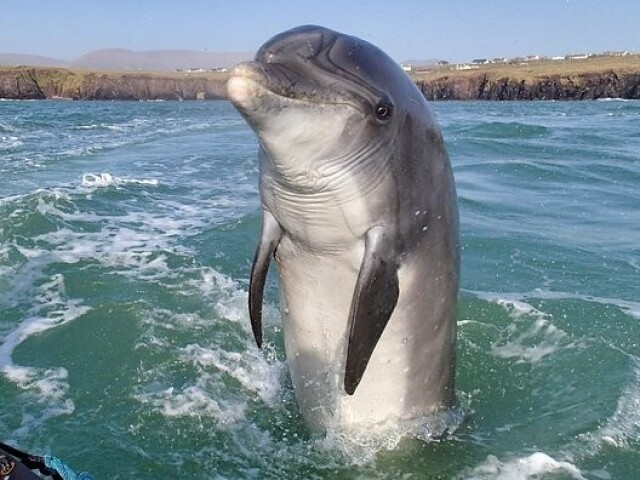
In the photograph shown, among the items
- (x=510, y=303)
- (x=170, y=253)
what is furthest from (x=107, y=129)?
(x=510, y=303)

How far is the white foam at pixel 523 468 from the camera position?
507cm

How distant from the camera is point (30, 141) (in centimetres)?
3023

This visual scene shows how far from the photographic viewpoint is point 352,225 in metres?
4.15

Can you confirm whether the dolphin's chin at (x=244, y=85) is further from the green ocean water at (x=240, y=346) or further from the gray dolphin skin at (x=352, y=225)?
the green ocean water at (x=240, y=346)

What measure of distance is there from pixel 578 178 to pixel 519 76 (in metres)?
102

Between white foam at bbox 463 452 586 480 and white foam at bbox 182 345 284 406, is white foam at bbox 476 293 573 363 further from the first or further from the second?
white foam at bbox 182 345 284 406

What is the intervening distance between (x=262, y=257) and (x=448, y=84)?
12203 cm

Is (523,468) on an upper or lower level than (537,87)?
upper

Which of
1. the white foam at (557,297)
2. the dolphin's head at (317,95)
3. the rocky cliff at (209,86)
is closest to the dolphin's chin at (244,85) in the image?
the dolphin's head at (317,95)

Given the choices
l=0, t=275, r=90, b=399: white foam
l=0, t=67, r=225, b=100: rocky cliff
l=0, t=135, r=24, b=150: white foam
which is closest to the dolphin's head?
l=0, t=275, r=90, b=399: white foam

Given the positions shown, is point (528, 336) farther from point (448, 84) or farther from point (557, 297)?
point (448, 84)

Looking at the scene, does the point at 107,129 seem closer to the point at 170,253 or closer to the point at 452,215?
the point at 170,253

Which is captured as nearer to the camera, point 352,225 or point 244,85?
point 244,85

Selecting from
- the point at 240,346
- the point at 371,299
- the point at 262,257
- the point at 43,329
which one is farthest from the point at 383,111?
the point at 43,329
